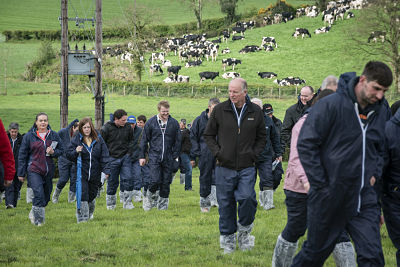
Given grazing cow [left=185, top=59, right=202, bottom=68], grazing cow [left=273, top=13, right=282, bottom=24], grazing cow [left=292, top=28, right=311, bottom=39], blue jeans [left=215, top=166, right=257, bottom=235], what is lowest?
blue jeans [left=215, top=166, right=257, bottom=235]

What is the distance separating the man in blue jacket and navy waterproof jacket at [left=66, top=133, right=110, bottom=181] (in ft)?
19.9

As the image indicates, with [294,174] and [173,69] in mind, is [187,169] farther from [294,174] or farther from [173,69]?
[173,69]

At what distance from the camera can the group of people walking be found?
487 cm

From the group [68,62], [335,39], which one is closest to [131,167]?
[68,62]

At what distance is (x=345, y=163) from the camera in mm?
4809

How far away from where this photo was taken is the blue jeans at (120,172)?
41.2ft

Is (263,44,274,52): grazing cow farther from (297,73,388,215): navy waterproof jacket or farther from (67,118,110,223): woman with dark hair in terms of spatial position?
(297,73,388,215): navy waterproof jacket

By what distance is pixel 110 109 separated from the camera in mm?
45188

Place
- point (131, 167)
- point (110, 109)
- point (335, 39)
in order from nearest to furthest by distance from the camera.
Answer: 1. point (131, 167)
2. point (110, 109)
3. point (335, 39)

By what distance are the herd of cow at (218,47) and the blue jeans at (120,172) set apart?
42.3 m

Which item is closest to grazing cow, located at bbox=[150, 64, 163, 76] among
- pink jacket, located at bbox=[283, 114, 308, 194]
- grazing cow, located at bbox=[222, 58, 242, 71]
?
grazing cow, located at bbox=[222, 58, 242, 71]

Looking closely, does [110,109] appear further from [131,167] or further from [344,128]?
[344,128]

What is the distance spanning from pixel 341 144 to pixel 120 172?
28.5 feet

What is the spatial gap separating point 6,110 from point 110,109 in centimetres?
823
